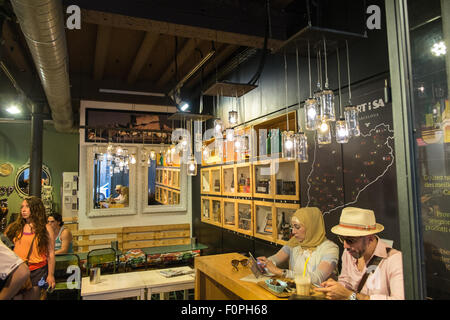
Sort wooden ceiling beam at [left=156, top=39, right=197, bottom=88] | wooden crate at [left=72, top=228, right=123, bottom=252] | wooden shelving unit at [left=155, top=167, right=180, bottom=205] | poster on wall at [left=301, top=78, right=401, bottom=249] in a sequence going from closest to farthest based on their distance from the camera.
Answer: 1. poster on wall at [left=301, top=78, right=401, bottom=249]
2. wooden ceiling beam at [left=156, top=39, right=197, bottom=88]
3. wooden crate at [left=72, top=228, right=123, bottom=252]
4. wooden shelving unit at [left=155, top=167, right=180, bottom=205]

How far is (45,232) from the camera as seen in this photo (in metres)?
3.86

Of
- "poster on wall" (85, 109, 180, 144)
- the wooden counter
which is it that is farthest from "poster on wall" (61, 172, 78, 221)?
the wooden counter

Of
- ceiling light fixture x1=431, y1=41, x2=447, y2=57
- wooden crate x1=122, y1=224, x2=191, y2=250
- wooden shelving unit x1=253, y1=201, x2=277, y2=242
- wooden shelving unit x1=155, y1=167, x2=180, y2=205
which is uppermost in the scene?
ceiling light fixture x1=431, y1=41, x2=447, y2=57

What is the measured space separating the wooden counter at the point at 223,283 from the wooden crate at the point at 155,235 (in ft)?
12.8

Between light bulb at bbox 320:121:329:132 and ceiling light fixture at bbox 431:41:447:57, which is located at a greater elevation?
ceiling light fixture at bbox 431:41:447:57

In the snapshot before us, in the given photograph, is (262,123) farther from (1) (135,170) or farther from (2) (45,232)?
(1) (135,170)

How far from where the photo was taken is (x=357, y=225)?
96.9 inches

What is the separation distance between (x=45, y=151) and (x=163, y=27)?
828 centimetres

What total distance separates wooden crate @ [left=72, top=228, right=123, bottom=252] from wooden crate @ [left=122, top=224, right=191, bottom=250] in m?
0.19

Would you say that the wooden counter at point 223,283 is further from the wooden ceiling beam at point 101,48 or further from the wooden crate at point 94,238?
the wooden crate at point 94,238

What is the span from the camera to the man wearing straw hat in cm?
213

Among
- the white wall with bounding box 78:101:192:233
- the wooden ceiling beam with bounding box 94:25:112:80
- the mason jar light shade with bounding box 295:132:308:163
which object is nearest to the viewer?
the mason jar light shade with bounding box 295:132:308:163

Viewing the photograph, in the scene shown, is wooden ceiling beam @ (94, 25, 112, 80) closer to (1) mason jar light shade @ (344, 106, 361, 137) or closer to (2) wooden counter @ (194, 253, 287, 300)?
(2) wooden counter @ (194, 253, 287, 300)

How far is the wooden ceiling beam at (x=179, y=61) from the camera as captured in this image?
508cm
